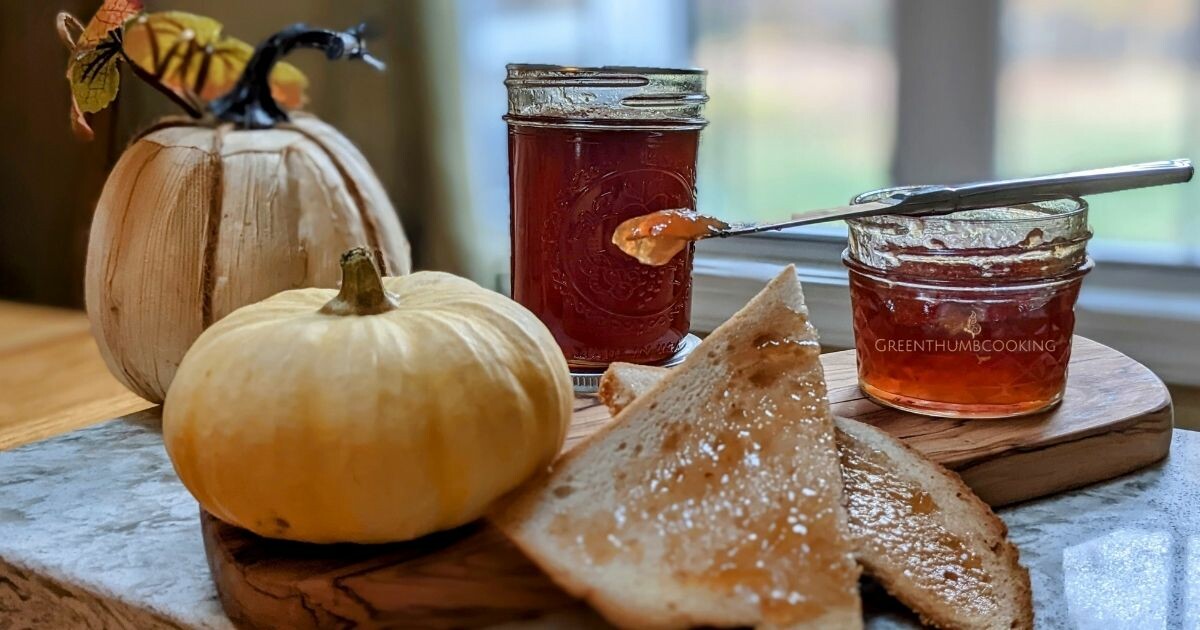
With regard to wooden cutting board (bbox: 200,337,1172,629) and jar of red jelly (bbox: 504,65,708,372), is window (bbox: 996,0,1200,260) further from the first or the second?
wooden cutting board (bbox: 200,337,1172,629)

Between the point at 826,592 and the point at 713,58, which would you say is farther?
the point at 713,58

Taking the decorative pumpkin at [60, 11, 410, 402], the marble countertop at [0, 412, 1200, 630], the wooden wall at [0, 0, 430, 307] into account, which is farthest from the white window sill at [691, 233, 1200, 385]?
the decorative pumpkin at [60, 11, 410, 402]

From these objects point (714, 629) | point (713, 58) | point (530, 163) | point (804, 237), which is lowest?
point (714, 629)

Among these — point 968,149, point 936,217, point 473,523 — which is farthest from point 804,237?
point 473,523

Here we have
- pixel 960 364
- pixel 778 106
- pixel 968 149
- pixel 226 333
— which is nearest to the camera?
pixel 226 333

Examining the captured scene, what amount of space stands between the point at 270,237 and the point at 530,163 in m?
0.28

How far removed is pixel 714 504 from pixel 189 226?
0.68 m

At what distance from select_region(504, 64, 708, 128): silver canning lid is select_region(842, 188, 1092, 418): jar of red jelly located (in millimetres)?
221

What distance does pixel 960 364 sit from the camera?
100 centimetres

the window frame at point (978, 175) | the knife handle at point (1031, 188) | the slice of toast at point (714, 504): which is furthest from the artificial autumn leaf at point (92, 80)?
the window frame at point (978, 175)

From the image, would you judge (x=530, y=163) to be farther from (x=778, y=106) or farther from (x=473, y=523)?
(x=778, y=106)

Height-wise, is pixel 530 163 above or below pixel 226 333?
above

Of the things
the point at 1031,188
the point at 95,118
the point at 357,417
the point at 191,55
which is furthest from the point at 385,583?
the point at 95,118

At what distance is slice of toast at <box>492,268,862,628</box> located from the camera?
0.66 meters
